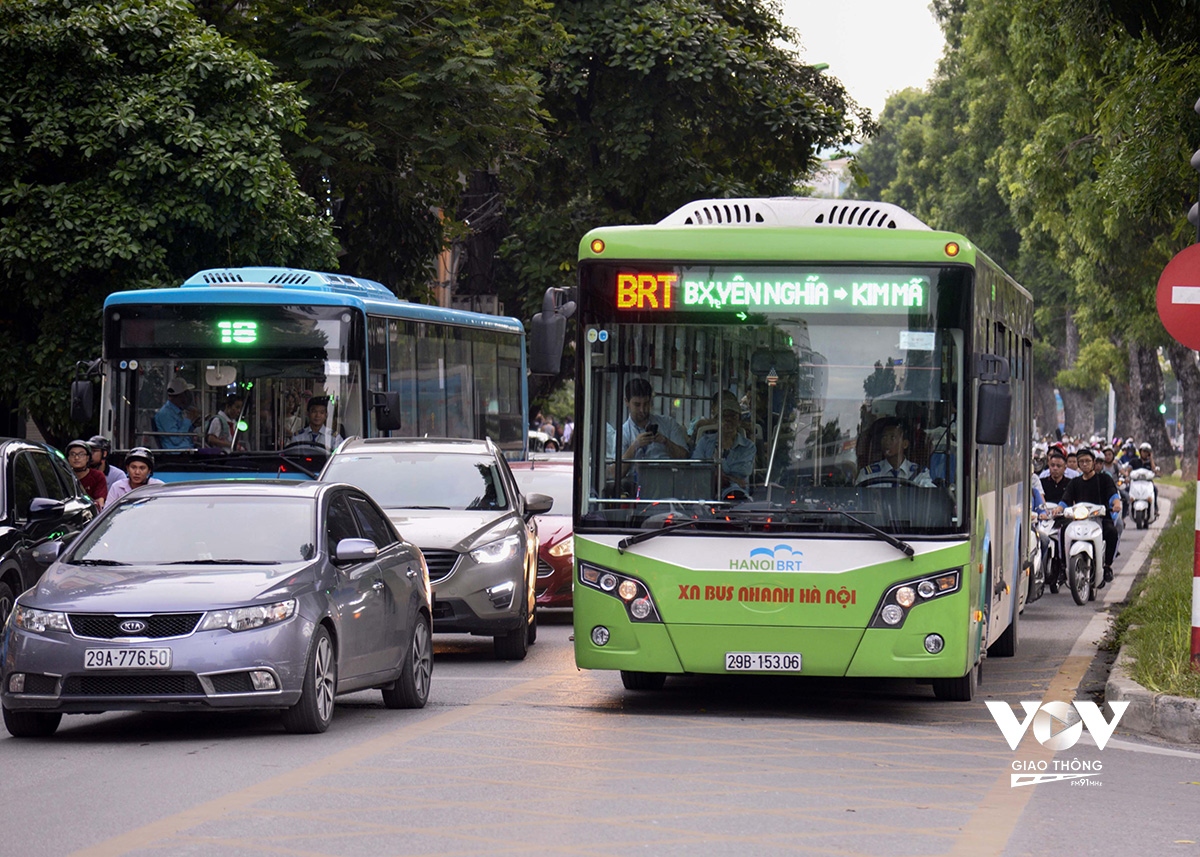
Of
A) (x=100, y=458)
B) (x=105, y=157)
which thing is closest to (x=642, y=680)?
(x=100, y=458)

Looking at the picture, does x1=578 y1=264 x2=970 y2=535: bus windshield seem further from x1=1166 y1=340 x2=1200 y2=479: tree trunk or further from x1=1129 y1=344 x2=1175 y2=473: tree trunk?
x1=1129 y1=344 x2=1175 y2=473: tree trunk

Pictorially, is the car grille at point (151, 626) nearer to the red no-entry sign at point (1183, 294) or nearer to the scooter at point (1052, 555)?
the red no-entry sign at point (1183, 294)

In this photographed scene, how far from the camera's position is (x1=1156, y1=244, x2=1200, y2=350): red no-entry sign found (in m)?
11.2

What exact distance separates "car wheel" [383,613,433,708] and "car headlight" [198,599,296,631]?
1596 mm

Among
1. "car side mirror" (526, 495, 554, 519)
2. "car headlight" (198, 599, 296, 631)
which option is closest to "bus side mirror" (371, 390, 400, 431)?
"car side mirror" (526, 495, 554, 519)

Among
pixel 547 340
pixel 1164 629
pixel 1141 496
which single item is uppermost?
pixel 547 340

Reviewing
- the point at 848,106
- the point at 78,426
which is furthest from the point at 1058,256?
the point at 78,426

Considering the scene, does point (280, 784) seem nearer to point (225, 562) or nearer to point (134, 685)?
Result: point (134, 685)

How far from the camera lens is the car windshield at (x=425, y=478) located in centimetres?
1569

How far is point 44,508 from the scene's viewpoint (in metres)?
13.6

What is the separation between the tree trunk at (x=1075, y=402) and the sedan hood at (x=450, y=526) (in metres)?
55.1

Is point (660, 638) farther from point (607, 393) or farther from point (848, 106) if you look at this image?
point (848, 106)

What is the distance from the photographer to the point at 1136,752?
10086 mm

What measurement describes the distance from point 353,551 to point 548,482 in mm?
9332
